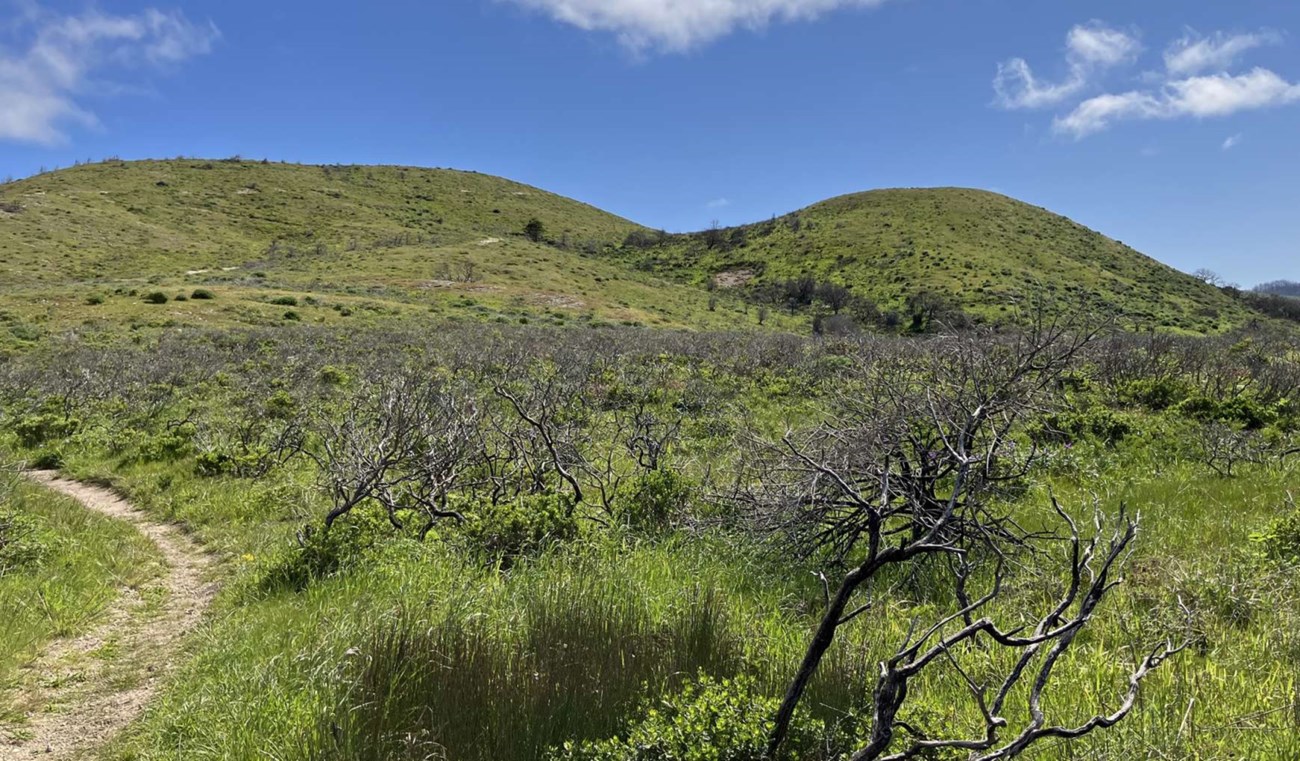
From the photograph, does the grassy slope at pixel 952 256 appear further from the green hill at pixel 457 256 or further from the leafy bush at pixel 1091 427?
the leafy bush at pixel 1091 427

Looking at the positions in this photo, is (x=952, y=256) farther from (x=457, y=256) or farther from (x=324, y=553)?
(x=324, y=553)

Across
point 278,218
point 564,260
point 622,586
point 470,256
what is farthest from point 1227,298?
point 278,218

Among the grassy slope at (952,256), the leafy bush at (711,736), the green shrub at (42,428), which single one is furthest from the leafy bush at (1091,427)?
the grassy slope at (952,256)

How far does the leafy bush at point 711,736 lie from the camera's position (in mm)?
2369

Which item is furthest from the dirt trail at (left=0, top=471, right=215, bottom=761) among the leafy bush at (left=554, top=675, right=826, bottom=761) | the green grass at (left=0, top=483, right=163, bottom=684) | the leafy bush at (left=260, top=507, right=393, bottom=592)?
the leafy bush at (left=554, top=675, right=826, bottom=761)

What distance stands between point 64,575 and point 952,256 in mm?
84125

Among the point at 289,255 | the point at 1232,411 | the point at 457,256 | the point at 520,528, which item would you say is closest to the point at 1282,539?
the point at 520,528

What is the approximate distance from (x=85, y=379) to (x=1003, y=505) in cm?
1945

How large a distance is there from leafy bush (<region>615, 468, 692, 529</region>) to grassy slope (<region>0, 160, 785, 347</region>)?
3010cm

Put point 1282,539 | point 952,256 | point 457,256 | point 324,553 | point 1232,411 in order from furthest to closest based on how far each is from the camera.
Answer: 1. point 952,256
2. point 457,256
3. point 1232,411
4. point 324,553
5. point 1282,539

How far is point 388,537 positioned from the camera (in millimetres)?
5820

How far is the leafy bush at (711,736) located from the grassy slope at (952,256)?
60.3 m

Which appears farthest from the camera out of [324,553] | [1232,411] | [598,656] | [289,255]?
[289,255]

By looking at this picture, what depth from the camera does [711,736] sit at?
2.42 m
